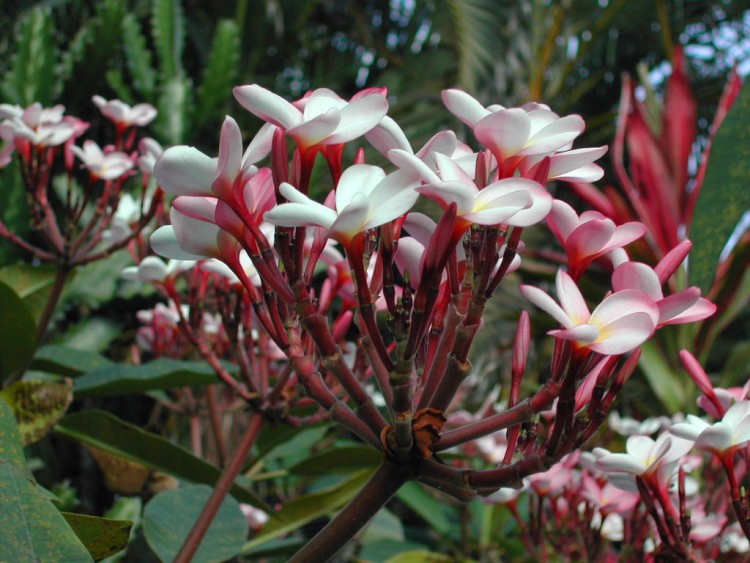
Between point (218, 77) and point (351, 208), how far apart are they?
2285mm

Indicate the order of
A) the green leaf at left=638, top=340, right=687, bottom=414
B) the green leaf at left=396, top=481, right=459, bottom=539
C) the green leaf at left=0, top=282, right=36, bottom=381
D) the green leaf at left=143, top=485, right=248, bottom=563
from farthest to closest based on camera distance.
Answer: the green leaf at left=638, top=340, right=687, bottom=414 → the green leaf at left=396, top=481, right=459, bottom=539 → the green leaf at left=0, top=282, right=36, bottom=381 → the green leaf at left=143, top=485, right=248, bottom=563

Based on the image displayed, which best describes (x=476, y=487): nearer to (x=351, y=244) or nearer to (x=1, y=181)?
(x=351, y=244)

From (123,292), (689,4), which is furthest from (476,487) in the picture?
(689,4)

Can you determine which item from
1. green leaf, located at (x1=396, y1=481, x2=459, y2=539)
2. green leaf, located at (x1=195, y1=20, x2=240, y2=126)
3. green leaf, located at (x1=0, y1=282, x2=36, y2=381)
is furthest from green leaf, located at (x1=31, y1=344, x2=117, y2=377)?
green leaf, located at (x1=195, y1=20, x2=240, y2=126)

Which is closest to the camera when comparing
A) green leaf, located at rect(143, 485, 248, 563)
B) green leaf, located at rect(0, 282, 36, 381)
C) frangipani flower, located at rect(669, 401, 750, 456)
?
frangipani flower, located at rect(669, 401, 750, 456)

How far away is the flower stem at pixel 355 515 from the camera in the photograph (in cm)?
30

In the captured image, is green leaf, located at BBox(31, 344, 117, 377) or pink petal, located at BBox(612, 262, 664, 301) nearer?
pink petal, located at BBox(612, 262, 664, 301)

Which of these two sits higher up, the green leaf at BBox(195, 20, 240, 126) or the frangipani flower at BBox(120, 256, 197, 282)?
the green leaf at BBox(195, 20, 240, 126)

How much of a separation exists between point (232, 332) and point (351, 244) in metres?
0.30

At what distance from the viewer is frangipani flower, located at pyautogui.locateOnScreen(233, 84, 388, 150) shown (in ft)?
0.97

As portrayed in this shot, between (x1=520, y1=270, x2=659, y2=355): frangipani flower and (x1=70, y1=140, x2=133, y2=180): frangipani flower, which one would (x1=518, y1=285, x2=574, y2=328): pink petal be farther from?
(x1=70, y1=140, x2=133, y2=180): frangipani flower

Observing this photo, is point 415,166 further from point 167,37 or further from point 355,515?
point 167,37

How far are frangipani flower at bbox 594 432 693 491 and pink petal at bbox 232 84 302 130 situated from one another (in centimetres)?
23

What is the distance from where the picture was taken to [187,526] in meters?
0.55
